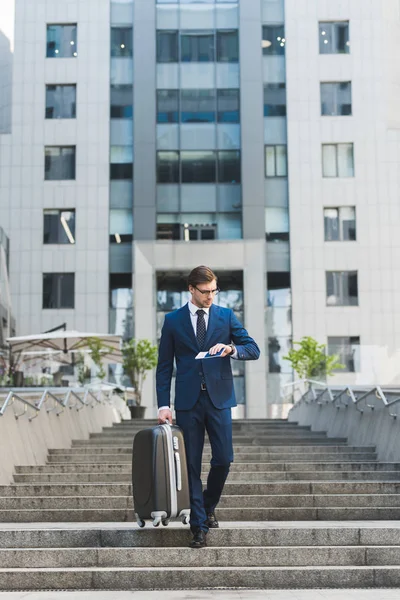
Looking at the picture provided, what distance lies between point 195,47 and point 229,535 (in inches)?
1437

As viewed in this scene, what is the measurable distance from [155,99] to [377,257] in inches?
471

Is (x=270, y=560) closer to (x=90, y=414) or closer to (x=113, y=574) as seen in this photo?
(x=113, y=574)

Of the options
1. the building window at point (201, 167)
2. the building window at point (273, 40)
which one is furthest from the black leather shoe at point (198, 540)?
the building window at point (273, 40)

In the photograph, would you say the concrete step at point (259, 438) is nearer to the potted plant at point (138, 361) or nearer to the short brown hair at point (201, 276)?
the short brown hair at point (201, 276)

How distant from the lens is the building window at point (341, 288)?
3994 cm

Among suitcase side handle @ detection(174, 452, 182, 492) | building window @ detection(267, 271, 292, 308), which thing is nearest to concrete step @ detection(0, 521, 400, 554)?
suitcase side handle @ detection(174, 452, 182, 492)

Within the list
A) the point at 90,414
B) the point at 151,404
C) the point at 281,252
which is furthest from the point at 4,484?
the point at 281,252

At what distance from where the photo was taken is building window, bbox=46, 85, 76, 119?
4169 cm

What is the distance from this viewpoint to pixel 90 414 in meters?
18.1

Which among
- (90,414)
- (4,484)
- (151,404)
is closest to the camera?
(4,484)

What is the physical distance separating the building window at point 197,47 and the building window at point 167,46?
320mm

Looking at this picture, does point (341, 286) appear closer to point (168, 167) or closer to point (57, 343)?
point (168, 167)

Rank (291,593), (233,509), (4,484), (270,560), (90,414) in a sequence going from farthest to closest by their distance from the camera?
(90,414) < (4,484) < (233,509) < (270,560) < (291,593)

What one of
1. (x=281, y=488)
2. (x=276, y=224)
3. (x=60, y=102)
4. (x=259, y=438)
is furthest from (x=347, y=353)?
(x=281, y=488)
